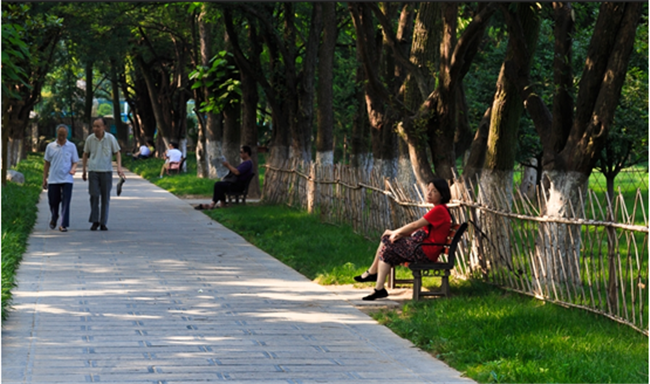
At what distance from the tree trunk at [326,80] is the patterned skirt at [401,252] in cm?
976

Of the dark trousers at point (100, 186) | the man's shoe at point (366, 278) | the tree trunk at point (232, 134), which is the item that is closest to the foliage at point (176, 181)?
the tree trunk at point (232, 134)

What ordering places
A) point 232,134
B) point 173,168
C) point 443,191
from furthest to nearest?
point 173,168 → point 232,134 → point 443,191

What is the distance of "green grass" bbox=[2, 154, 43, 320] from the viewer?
9.19 meters

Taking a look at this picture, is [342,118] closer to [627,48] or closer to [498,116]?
[498,116]

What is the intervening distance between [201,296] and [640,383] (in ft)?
14.9

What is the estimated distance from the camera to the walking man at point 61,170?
47.5 ft

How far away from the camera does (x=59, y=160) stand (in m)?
14.5

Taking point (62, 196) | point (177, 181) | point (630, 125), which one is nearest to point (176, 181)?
point (177, 181)

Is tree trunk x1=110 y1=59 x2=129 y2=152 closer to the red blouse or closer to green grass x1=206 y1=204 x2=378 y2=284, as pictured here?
green grass x1=206 y1=204 x2=378 y2=284

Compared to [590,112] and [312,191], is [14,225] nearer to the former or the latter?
[312,191]

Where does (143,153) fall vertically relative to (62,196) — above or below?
above

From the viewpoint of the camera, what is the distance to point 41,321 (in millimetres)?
7625

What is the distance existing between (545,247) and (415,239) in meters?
1.32

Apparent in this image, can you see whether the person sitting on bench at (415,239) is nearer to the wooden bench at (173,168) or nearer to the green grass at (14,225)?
the green grass at (14,225)
